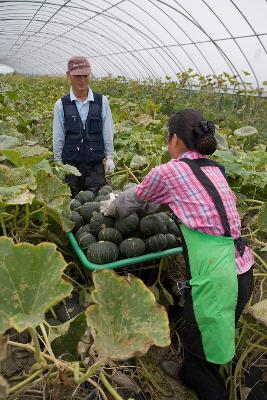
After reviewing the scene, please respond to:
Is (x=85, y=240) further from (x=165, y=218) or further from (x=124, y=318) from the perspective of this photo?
(x=124, y=318)

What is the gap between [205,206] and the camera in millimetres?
1898

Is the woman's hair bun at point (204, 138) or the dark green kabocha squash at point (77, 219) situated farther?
the dark green kabocha squash at point (77, 219)

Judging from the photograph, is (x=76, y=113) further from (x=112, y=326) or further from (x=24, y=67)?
(x=24, y=67)

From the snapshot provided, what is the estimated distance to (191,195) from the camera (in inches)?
75.5

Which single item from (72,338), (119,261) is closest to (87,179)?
(119,261)

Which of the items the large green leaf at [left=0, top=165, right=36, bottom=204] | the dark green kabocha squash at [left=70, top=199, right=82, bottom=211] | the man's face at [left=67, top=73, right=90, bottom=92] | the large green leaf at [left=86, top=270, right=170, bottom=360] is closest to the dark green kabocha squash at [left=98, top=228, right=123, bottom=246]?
the dark green kabocha squash at [left=70, top=199, right=82, bottom=211]

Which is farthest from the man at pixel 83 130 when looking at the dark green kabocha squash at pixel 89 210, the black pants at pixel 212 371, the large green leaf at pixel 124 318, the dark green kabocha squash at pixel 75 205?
the large green leaf at pixel 124 318

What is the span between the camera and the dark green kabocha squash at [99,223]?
2500mm

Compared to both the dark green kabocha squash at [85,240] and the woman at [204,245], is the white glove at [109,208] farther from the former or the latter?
the woman at [204,245]

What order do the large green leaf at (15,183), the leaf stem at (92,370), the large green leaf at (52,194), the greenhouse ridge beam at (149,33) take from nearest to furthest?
the leaf stem at (92,370) → the large green leaf at (15,183) → the large green leaf at (52,194) → the greenhouse ridge beam at (149,33)

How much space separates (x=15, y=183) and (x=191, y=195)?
0.96m

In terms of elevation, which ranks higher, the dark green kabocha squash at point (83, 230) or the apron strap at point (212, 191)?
the apron strap at point (212, 191)

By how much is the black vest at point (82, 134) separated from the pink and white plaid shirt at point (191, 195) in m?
1.54

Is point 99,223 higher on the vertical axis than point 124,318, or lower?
lower
